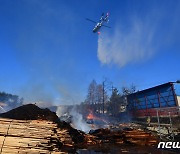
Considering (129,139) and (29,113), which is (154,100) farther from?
(29,113)

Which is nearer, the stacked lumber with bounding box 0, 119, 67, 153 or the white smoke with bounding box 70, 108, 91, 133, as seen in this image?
the stacked lumber with bounding box 0, 119, 67, 153

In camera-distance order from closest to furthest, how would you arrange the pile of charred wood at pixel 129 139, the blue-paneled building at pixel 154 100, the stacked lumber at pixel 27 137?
1. the stacked lumber at pixel 27 137
2. the pile of charred wood at pixel 129 139
3. the blue-paneled building at pixel 154 100

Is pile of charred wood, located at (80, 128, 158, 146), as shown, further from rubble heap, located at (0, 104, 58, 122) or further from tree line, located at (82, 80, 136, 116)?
tree line, located at (82, 80, 136, 116)

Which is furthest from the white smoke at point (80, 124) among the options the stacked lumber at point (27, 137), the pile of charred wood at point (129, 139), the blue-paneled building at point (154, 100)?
the stacked lumber at point (27, 137)

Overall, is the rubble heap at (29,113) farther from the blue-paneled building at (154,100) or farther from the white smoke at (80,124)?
the blue-paneled building at (154,100)

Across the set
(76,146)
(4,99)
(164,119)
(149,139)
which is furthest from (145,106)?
(4,99)

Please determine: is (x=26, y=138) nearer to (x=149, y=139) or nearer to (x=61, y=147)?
(x=61, y=147)

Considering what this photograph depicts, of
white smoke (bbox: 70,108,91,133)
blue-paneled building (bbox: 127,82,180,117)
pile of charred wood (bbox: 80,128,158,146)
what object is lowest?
pile of charred wood (bbox: 80,128,158,146)

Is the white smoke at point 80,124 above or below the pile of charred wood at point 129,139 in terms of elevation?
above

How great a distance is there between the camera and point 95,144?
45.4ft

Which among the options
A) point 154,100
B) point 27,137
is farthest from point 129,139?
point 154,100

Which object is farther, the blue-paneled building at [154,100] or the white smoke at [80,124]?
the blue-paneled building at [154,100]

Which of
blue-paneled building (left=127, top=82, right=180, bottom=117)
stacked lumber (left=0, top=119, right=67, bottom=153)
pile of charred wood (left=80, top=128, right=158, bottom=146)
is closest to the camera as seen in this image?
stacked lumber (left=0, top=119, right=67, bottom=153)

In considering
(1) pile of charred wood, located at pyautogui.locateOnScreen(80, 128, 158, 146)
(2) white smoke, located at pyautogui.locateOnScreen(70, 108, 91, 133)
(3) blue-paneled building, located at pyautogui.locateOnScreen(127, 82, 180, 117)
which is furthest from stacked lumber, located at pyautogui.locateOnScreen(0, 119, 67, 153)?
(3) blue-paneled building, located at pyautogui.locateOnScreen(127, 82, 180, 117)
